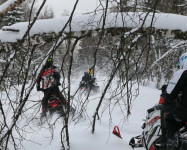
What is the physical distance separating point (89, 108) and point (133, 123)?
2.27m

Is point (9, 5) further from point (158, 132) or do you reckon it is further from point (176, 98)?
point (158, 132)

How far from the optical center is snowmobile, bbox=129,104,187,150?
306cm

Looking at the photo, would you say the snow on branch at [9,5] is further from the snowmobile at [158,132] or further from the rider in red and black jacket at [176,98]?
the snowmobile at [158,132]

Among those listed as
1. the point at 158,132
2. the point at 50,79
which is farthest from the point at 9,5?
the point at 158,132

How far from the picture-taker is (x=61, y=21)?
2.76 meters

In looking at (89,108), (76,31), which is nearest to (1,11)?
(76,31)

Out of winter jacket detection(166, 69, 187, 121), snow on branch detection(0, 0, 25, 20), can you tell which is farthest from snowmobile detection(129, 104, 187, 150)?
snow on branch detection(0, 0, 25, 20)

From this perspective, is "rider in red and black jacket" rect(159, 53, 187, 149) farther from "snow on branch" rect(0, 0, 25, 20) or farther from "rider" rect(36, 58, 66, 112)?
"snow on branch" rect(0, 0, 25, 20)

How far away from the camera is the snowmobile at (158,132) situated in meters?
3.06

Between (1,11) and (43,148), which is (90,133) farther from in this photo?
(1,11)

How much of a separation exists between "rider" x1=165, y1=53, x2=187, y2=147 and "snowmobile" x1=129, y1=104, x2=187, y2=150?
74 mm

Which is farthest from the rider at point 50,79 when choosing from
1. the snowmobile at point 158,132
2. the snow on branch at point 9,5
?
the snowmobile at point 158,132

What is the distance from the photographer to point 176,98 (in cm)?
309

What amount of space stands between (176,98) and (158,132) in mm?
609
